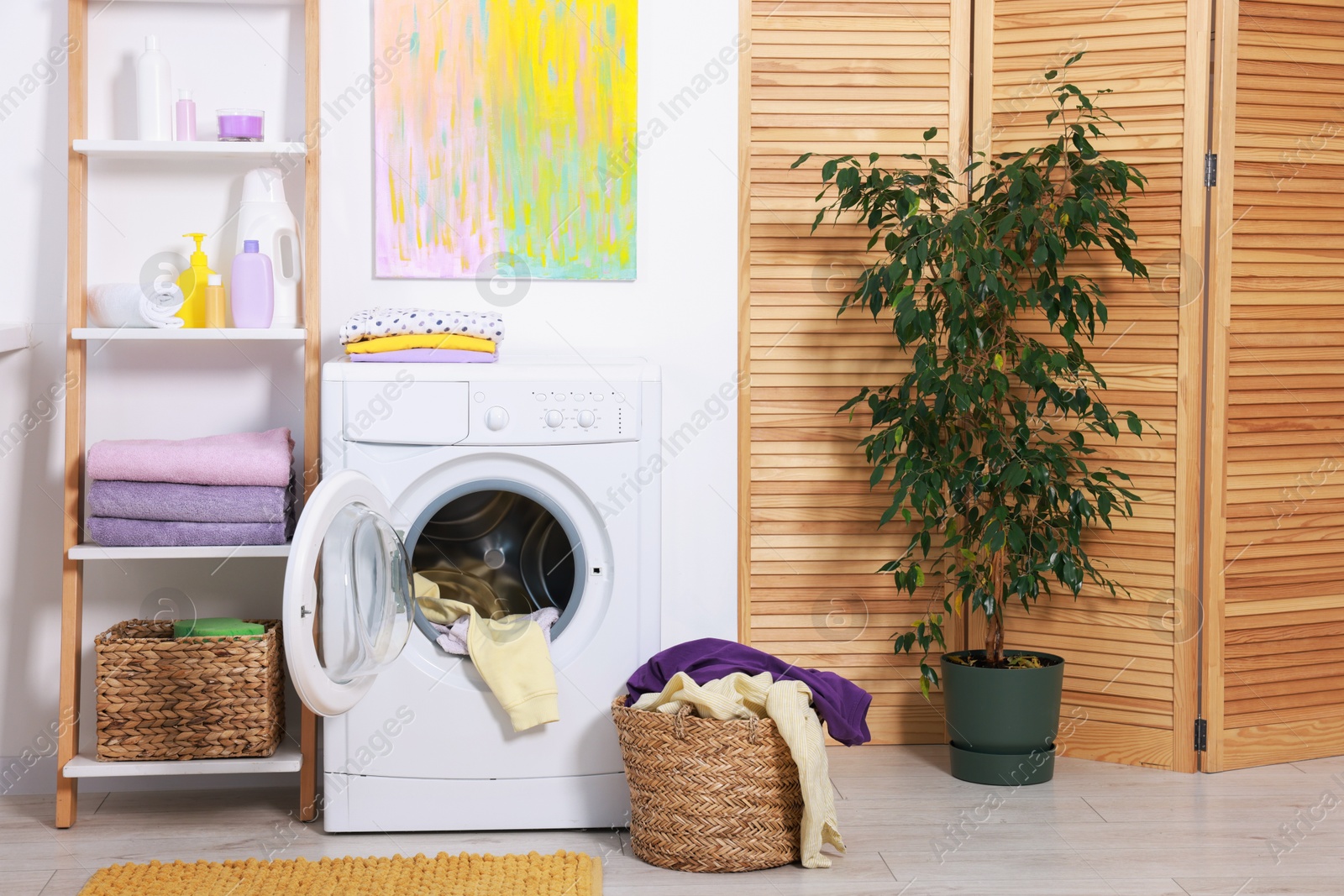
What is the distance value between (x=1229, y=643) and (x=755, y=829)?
1.26 meters

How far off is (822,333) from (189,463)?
1.42 meters

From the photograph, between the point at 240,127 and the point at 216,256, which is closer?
the point at 240,127

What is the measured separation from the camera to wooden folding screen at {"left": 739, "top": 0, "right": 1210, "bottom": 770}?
2559 millimetres

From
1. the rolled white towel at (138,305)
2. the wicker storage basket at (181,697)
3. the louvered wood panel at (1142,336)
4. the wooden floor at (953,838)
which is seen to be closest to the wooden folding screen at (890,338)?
the louvered wood panel at (1142,336)

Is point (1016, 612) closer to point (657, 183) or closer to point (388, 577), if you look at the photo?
point (657, 183)

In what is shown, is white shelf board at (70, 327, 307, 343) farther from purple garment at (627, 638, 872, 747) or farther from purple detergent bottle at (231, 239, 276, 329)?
purple garment at (627, 638, 872, 747)

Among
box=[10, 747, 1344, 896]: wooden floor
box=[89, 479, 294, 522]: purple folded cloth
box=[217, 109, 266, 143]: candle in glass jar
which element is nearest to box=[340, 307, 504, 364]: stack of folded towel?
box=[89, 479, 294, 522]: purple folded cloth

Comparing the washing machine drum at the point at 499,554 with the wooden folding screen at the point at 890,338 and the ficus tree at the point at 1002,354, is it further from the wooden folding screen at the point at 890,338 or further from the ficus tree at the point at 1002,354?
the ficus tree at the point at 1002,354

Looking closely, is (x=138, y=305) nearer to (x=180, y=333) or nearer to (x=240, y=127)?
(x=180, y=333)

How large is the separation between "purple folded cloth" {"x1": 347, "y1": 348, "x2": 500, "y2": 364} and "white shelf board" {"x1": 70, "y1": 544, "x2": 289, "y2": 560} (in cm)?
41

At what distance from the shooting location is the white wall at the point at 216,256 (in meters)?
2.46

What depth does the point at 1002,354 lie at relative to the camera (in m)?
2.50

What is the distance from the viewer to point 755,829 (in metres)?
2.06

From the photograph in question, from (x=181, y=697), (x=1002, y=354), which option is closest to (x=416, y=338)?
(x=181, y=697)
